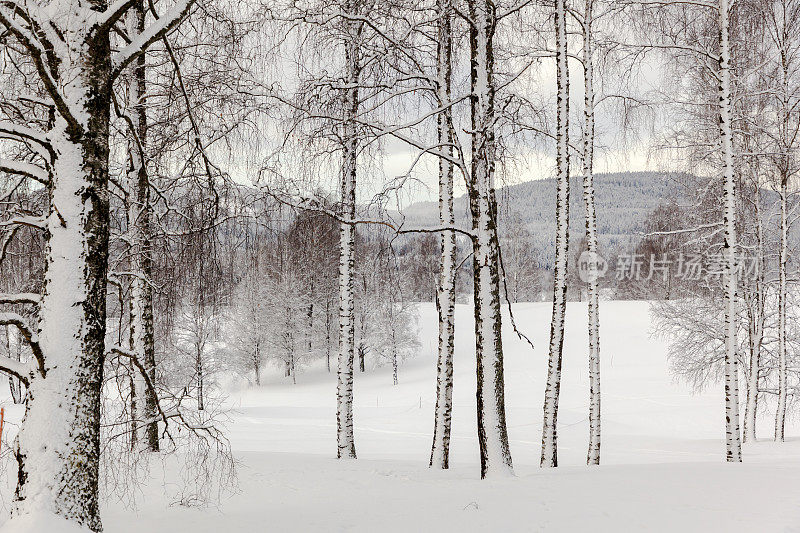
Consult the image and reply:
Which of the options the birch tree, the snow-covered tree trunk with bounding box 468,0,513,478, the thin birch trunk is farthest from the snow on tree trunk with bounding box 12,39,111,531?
the thin birch trunk

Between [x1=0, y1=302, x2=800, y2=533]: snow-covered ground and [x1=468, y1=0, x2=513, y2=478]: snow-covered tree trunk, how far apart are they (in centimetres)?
55

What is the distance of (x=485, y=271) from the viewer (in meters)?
7.28

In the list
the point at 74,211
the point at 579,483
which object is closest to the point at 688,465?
the point at 579,483

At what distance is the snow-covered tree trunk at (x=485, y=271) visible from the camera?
7.21 metres

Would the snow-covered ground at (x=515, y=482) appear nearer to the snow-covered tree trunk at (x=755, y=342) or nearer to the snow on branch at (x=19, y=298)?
the snow-covered tree trunk at (x=755, y=342)

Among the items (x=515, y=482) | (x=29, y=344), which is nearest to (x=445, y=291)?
(x=515, y=482)

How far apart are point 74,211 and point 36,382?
112 cm

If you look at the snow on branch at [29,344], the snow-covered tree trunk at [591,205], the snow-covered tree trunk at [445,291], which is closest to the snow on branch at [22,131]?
the snow on branch at [29,344]

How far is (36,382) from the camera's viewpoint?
3480 mm

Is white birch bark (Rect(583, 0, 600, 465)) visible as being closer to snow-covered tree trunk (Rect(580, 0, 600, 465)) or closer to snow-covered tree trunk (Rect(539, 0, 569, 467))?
snow-covered tree trunk (Rect(580, 0, 600, 465))

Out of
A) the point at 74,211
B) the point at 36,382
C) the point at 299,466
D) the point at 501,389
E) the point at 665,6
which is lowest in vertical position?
the point at 299,466

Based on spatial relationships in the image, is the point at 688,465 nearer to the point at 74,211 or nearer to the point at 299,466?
the point at 299,466

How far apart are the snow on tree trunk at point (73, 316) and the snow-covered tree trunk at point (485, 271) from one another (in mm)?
4657

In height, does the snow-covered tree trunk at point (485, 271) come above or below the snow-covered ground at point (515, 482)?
above
